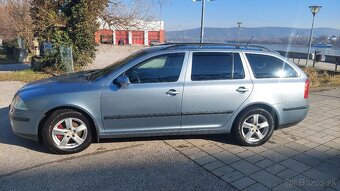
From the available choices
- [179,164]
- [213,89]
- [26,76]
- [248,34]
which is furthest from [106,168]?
[248,34]

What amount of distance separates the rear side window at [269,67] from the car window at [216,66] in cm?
23

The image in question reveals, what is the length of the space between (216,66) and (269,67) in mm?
890

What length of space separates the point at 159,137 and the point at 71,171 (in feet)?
5.16

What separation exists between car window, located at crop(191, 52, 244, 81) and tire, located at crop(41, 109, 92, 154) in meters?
1.76

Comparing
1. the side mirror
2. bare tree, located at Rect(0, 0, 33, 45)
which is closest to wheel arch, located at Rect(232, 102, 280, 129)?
the side mirror

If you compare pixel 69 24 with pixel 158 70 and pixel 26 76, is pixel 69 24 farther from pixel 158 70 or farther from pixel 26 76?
pixel 158 70

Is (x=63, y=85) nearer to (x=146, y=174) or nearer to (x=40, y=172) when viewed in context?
(x=40, y=172)

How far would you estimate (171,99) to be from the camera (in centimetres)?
405

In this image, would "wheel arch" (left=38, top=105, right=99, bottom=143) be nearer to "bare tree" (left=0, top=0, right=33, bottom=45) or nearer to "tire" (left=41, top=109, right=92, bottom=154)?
"tire" (left=41, top=109, right=92, bottom=154)

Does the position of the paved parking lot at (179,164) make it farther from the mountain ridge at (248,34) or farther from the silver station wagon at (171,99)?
the mountain ridge at (248,34)

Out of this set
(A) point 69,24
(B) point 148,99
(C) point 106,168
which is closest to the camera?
(C) point 106,168

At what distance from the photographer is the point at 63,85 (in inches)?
158

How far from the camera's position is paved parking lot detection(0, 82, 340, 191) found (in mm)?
3250

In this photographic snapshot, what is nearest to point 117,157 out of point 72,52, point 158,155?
point 158,155
